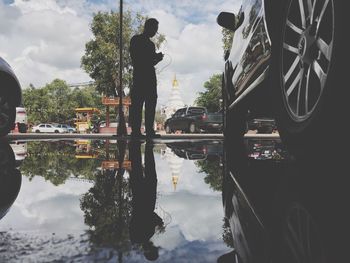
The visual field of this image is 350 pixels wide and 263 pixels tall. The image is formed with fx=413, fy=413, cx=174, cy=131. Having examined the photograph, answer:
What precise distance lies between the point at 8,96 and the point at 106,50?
34.7 metres

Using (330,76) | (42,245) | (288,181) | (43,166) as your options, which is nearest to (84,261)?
(42,245)

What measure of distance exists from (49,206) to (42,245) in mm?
803

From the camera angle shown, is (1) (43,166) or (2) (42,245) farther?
(1) (43,166)

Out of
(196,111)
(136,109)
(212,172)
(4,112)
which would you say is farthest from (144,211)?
(196,111)

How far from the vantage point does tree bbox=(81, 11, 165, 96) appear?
4016 cm

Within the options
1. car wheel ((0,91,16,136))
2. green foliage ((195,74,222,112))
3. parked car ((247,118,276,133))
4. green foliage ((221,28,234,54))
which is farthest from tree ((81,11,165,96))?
car wheel ((0,91,16,136))

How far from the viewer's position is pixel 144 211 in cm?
199

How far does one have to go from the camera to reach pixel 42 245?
1.37 meters

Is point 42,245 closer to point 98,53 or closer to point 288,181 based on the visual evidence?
point 288,181

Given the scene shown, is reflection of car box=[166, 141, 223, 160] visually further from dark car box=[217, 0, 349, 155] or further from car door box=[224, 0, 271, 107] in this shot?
dark car box=[217, 0, 349, 155]

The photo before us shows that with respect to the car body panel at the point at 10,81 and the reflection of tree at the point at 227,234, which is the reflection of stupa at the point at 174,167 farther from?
the car body panel at the point at 10,81

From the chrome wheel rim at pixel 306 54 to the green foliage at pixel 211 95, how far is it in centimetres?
6453

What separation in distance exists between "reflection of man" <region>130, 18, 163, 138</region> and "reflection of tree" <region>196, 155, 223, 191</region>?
3000 mm

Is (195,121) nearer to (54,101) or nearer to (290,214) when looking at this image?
(290,214)
